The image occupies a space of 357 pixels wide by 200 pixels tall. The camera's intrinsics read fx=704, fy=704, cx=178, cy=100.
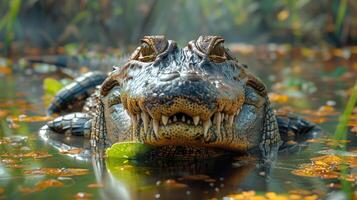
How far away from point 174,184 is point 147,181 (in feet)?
0.61

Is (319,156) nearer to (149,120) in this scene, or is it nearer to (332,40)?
(149,120)

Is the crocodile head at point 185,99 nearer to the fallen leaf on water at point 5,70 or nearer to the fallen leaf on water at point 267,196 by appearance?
the fallen leaf on water at point 267,196

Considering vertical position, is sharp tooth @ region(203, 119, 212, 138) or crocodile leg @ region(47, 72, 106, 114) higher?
crocodile leg @ region(47, 72, 106, 114)

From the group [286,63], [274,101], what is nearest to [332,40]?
[286,63]

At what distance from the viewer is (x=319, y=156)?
5.01m

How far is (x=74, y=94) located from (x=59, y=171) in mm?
3156

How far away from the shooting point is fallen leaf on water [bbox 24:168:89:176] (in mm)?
4363

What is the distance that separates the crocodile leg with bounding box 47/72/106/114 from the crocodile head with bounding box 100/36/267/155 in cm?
204

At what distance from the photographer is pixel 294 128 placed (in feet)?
20.7

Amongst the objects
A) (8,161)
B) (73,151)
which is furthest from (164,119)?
(73,151)

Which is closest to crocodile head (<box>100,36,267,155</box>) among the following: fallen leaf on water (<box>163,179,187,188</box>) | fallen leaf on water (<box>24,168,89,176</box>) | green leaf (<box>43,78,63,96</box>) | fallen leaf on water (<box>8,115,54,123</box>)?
fallen leaf on water (<box>163,179,187,188</box>)

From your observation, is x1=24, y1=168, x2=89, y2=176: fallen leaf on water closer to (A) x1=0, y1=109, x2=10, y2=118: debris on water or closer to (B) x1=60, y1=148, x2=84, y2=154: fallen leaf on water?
(B) x1=60, y1=148, x2=84, y2=154: fallen leaf on water

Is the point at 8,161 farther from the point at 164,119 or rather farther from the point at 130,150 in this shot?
the point at 164,119

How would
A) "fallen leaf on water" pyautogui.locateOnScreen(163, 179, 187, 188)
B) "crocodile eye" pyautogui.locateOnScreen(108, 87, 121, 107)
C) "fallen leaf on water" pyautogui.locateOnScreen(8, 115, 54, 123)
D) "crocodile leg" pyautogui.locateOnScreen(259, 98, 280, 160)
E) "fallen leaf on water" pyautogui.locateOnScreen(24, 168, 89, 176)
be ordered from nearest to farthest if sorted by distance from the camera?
"fallen leaf on water" pyautogui.locateOnScreen(163, 179, 187, 188)
"fallen leaf on water" pyautogui.locateOnScreen(24, 168, 89, 176)
"crocodile eye" pyautogui.locateOnScreen(108, 87, 121, 107)
"crocodile leg" pyautogui.locateOnScreen(259, 98, 280, 160)
"fallen leaf on water" pyautogui.locateOnScreen(8, 115, 54, 123)
